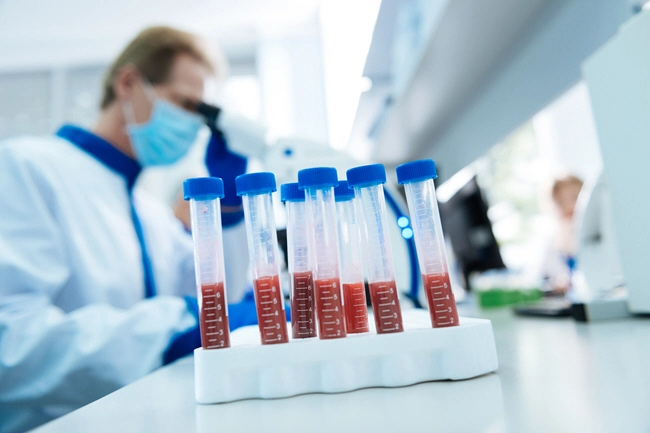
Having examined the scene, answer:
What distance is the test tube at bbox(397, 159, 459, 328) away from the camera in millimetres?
514

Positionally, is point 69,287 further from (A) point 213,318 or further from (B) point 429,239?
(B) point 429,239

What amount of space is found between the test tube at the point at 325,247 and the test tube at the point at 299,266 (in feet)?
0.05

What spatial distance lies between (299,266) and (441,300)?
18 centimetres

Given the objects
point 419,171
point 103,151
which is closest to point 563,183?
point 103,151

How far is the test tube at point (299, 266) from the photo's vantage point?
21.1 inches

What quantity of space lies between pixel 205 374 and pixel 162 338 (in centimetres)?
48

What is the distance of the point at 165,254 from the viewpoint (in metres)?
1.57

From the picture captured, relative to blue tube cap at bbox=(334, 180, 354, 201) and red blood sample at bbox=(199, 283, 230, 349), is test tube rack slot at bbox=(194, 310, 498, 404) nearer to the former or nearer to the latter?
red blood sample at bbox=(199, 283, 230, 349)

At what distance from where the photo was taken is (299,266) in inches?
21.6

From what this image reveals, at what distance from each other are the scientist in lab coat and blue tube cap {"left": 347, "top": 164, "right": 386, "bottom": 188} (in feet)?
1.59

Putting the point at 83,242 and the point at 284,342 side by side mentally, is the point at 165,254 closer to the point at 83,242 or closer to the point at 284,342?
the point at 83,242

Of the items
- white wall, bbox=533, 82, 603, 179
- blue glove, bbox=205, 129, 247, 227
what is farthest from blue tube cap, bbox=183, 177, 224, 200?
white wall, bbox=533, 82, 603, 179

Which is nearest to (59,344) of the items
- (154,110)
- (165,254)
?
(165,254)

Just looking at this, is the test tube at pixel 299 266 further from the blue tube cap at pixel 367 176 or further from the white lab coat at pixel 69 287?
the white lab coat at pixel 69 287
